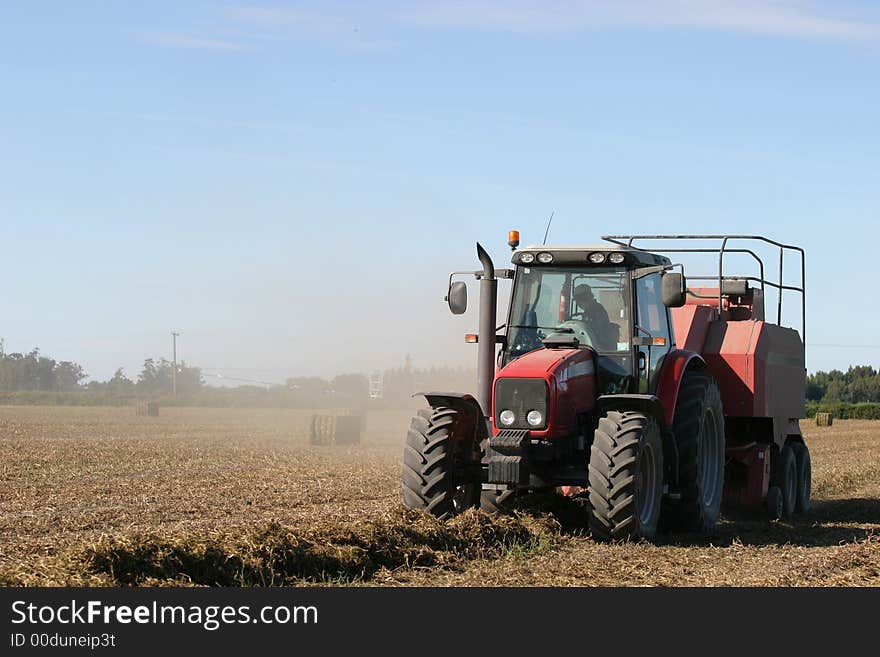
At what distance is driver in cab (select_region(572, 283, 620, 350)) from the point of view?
1219cm

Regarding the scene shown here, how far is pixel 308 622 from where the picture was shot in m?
6.93

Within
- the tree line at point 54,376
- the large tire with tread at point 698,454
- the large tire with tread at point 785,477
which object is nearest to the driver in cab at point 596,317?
the large tire with tread at point 698,454

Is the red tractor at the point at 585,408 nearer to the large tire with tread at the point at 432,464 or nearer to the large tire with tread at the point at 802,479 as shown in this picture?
the large tire with tread at the point at 432,464

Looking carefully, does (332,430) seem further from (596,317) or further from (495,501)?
(596,317)

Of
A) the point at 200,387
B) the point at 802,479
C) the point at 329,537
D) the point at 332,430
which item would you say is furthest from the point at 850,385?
the point at 329,537

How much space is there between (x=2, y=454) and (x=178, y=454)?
331cm

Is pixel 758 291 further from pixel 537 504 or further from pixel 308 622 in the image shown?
pixel 308 622

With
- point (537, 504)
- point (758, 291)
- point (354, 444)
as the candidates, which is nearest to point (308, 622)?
point (537, 504)

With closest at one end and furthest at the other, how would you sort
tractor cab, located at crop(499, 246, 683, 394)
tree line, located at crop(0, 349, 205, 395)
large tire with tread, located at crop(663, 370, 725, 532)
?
tractor cab, located at crop(499, 246, 683, 394) < large tire with tread, located at crop(663, 370, 725, 532) < tree line, located at crop(0, 349, 205, 395)

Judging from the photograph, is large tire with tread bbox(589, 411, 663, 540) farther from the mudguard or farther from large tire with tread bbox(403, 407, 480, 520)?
large tire with tread bbox(403, 407, 480, 520)

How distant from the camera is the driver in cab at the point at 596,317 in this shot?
40.0ft

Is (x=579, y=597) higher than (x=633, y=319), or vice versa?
(x=633, y=319)

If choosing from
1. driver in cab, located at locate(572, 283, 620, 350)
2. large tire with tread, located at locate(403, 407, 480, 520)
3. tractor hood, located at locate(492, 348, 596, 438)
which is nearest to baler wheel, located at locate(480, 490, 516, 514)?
large tire with tread, located at locate(403, 407, 480, 520)

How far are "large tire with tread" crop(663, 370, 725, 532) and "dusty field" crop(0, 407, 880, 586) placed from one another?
0.34 m
